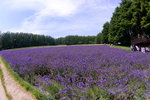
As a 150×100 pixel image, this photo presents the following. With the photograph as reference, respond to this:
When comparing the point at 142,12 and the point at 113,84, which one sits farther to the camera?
the point at 142,12

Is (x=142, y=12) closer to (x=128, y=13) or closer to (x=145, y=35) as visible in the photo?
(x=128, y=13)

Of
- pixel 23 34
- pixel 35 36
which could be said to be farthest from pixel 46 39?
pixel 23 34

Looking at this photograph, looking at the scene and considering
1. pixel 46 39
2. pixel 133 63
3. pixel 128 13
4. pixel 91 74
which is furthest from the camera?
pixel 46 39

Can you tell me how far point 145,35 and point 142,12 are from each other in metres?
5.81

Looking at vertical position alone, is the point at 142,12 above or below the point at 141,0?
below

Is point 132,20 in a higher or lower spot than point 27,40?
higher

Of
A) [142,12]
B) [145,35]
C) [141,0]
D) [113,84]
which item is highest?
[141,0]

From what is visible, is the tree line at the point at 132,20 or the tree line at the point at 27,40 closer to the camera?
the tree line at the point at 132,20

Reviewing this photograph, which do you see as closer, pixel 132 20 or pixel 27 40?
pixel 132 20

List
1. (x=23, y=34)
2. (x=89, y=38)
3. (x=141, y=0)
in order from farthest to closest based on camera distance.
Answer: (x=89, y=38) < (x=23, y=34) < (x=141, y=0)

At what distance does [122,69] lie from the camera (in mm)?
5480

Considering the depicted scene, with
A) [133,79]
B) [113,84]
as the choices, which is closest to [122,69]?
[133,79]

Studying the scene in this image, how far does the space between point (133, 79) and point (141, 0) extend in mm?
27252

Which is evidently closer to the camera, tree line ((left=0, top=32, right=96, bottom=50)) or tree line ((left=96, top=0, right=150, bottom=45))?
tree line ((left=96, top=0, right=150, bottom=45))
